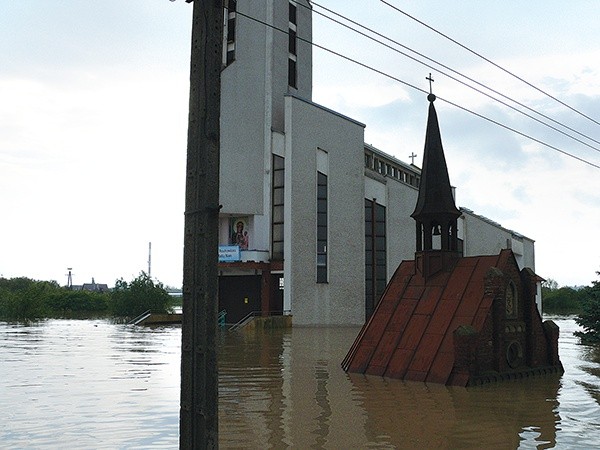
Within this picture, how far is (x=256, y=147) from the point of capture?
156ft

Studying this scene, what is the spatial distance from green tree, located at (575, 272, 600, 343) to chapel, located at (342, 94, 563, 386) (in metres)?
12.0

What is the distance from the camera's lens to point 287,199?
45812mm

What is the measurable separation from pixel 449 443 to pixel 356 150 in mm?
40035

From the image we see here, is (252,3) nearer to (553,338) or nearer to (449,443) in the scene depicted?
(553,338)

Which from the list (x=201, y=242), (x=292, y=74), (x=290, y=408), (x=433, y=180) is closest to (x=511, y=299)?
(x=433, y=180)

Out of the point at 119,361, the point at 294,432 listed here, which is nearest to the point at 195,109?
the point at 294,432

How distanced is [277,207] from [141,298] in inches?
696

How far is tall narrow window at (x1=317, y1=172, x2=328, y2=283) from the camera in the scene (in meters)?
46.7

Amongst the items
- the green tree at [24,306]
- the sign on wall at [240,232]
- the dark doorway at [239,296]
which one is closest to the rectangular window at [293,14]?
the sign on wall at [240,232]

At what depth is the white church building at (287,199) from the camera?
46094 mm

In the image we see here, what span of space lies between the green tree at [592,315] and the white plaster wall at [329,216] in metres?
19.6

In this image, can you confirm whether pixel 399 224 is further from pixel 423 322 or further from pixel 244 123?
pixel 423 322

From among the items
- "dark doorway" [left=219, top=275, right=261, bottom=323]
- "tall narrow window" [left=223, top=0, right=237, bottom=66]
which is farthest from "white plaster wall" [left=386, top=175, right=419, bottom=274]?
"tall narrow window" [left=223, top=0, right=237, bottom=66]

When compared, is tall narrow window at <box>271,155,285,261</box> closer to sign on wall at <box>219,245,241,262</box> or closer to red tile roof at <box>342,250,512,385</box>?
sign on wall at <box>219,245,241,262</box>
